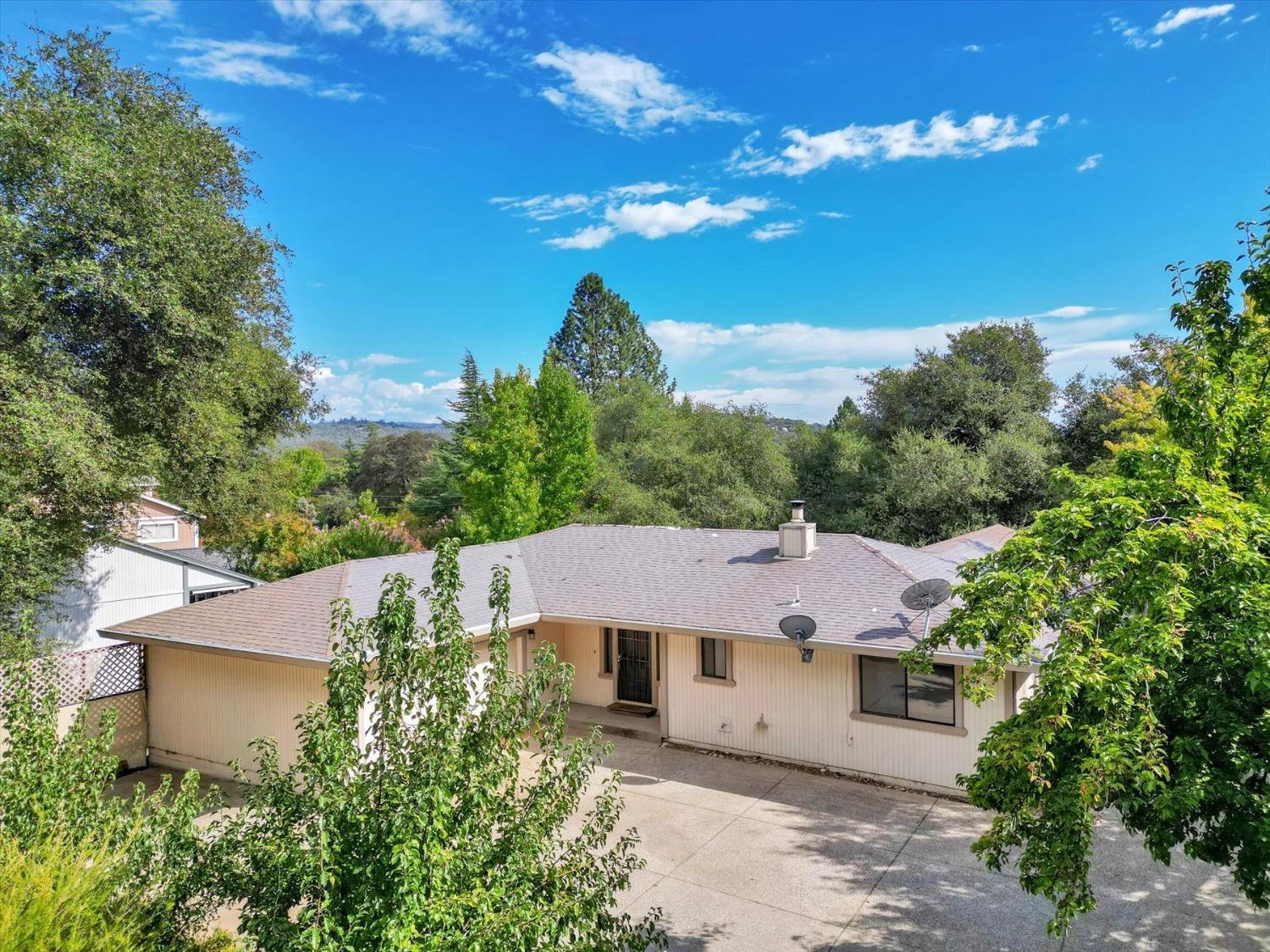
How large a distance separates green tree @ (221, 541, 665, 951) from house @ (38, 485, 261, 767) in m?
6.57

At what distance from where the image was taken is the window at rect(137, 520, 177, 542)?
68.2ft

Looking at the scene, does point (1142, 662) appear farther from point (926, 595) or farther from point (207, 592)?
Answer: point (207, 592)

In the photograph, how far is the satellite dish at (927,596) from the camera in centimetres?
1011

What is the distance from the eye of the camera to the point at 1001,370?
28.0 m

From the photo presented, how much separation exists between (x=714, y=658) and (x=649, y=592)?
1.71m

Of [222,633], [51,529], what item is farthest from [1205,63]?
[51,529]

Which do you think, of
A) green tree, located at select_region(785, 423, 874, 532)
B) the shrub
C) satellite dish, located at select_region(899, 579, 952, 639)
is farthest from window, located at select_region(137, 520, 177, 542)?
green tree, located at select_region(785, 423, 874, 532)

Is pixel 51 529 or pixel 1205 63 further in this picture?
pixel 1205 63

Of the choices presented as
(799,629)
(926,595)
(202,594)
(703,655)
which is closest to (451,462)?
(202,594)

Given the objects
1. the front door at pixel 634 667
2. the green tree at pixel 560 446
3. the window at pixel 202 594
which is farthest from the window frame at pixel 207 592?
the green tree at pixel 560 446

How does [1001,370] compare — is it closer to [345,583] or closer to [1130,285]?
[1130,285]

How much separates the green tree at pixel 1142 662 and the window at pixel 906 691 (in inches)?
237

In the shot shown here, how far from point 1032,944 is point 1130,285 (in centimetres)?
1892

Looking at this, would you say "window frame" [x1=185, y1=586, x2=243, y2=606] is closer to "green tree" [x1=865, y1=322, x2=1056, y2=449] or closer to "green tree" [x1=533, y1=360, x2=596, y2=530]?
"green tree" [x1=533, y1=360, x2=596, y2=530]
